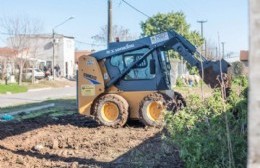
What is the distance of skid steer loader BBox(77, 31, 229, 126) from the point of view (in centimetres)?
1412

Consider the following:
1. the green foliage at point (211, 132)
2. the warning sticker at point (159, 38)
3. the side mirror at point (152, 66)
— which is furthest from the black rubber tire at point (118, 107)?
the green foliage at point (211, 132)

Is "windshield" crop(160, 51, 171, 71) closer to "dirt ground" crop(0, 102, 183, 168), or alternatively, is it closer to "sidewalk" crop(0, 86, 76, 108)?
"dirt ground" crop(0, 102, 183, 168)

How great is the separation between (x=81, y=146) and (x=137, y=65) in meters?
4.33

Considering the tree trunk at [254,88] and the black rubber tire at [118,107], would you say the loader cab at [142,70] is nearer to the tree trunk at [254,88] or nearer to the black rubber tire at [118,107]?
the black rubber tire at [118,107]

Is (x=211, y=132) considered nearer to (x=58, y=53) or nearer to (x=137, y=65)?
(x=137, y=65)

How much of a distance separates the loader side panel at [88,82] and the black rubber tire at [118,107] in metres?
0.24

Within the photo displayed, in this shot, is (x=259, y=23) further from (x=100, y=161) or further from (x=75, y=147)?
(x=75, y=147)

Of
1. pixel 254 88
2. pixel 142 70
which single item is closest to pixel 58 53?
pixel 142 70

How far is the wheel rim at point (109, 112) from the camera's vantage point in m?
14.6

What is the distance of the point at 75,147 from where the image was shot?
10742 mm

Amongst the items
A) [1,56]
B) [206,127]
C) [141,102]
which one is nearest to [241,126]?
[206,127]

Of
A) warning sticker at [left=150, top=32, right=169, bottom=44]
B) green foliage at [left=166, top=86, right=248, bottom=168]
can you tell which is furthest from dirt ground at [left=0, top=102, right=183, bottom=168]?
warning sticker at [left=150, top=32, right=169, bottom=44]

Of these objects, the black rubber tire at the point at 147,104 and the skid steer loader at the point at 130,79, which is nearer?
the black rubber tire at the point at 147,104

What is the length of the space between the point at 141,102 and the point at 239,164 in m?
8.27
